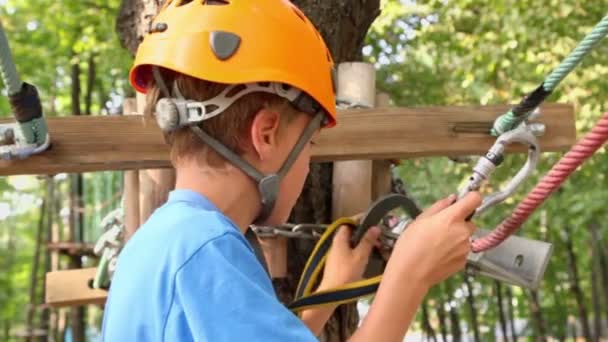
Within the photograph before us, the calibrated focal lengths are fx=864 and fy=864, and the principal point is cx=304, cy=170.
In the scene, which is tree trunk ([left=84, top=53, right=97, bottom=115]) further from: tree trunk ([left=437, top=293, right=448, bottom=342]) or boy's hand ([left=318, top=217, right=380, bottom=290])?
boy's hand ([left=318, top=217, right=380, bottom=290])

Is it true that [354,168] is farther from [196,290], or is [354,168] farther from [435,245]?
[196,290]

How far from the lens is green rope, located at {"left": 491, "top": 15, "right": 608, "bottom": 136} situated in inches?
69.9

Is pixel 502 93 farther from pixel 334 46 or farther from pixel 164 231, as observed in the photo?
pixel 164 231

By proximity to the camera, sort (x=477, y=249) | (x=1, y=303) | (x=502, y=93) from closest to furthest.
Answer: (x=477, y=249) → (x=502, y=93) → (x=1, y=303)

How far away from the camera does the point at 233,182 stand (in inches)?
56.3

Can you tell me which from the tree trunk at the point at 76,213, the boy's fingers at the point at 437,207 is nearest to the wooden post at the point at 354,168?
the boy's fingers at the point at 437,207

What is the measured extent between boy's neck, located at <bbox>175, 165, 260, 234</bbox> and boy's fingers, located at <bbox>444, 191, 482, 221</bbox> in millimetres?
350

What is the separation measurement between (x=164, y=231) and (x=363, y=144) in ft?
3.24

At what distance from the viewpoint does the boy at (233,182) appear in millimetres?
1206

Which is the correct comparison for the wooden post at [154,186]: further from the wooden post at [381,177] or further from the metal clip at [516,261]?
the metal clip at [516,261]

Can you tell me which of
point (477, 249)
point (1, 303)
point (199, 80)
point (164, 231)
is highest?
point (199, 80)

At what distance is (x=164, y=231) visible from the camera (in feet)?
4.22

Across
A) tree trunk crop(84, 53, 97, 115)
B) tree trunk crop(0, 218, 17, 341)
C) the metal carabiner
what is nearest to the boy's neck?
the metal carabiner

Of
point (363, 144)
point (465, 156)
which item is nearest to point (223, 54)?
point (363, 144)
